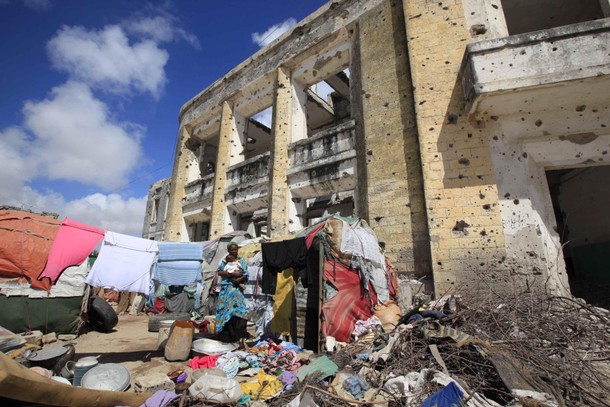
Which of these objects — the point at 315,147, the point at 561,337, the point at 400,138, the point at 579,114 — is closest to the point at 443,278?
the point at 561,337

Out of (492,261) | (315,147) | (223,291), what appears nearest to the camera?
(223,291)

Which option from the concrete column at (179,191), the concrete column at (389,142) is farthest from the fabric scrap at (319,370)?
the concrete column at (179,191)

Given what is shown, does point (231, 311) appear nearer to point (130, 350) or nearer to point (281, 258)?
point (281, 258)

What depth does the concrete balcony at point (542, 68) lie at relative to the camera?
5.25 metres

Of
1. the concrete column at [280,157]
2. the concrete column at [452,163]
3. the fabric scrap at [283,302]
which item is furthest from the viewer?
the concrete column at [280,157]

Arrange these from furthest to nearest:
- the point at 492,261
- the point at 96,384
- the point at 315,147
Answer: the point at 315,147, the point at 492,261, the point at 96,384

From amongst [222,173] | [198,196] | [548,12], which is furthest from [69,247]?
[548,12]

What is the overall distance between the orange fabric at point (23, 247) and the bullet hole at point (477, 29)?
9.37 m

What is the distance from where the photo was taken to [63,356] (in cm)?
375

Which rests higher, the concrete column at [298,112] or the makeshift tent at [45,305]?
the concrete column at [298,112]

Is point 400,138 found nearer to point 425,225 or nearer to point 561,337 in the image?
point 425,225

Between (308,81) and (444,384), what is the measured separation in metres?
9.83

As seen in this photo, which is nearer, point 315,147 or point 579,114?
point 579,114

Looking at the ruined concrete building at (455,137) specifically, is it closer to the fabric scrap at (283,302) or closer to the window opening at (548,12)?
the window opening at (548,12)
